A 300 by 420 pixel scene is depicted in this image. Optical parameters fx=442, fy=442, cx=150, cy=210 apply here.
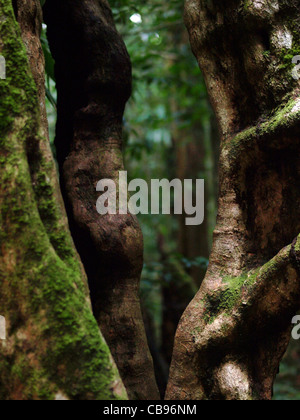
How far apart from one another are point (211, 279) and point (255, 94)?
99 cm

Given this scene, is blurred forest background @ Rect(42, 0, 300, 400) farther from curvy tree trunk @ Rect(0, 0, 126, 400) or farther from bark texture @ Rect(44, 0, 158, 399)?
curvy tree trunk @ Rect(0, 0, 126, 400)

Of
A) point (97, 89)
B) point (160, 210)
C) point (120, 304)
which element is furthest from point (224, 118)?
point (160, 210)

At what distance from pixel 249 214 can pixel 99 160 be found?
2.95ft

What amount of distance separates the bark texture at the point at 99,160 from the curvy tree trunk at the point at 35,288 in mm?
568

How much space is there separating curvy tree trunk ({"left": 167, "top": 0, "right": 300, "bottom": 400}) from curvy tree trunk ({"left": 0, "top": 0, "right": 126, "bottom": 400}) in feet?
2.05

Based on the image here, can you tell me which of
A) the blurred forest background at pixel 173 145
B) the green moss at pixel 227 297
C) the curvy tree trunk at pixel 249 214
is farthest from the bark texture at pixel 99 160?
the blurred forest background at pixel 173 145

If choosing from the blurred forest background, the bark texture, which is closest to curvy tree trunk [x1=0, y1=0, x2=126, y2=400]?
the bark texture

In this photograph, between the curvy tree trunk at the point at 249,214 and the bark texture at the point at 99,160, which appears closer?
the curvy tree trunk at the point at 249,214

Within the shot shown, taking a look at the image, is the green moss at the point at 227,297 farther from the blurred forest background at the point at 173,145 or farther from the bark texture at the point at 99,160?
the blurred forest background at the point at 173,145

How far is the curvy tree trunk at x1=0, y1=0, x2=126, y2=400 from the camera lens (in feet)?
5.41

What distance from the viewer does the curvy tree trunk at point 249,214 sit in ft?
6.81

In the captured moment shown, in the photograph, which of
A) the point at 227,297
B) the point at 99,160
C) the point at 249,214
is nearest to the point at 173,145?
the point at 99,160
